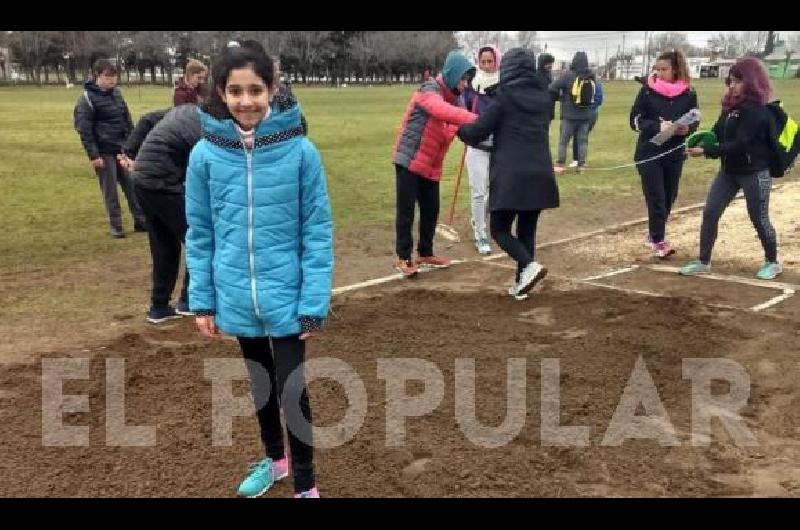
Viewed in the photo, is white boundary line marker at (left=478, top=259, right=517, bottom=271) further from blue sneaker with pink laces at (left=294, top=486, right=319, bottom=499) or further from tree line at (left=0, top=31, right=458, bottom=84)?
tree line at (left=0, top=31, right=458, bottom=84)

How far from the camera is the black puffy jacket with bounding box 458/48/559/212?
597 centimetres

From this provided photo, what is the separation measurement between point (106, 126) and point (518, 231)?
5.31 m

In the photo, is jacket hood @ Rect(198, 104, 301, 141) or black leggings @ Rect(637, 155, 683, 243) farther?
black leggings @ Rect(637, 155, 683, 243)

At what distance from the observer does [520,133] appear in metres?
6.04

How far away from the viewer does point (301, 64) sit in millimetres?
89312

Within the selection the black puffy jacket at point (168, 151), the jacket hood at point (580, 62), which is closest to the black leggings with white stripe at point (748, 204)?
the black puffy jacket at point (168, 151)

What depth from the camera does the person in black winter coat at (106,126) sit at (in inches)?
337

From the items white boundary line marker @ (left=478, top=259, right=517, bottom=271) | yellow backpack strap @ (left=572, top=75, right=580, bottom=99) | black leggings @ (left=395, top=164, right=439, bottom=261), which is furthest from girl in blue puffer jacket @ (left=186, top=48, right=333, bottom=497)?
yellow backpack strap @ (left=572, top=75, right=580, bottom=99)

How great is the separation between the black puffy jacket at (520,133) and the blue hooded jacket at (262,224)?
125 inches

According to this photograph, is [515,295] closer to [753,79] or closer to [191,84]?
[753,79]

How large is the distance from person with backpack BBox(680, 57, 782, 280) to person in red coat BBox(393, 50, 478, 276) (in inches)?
92.1

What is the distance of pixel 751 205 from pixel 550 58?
6.92 meters

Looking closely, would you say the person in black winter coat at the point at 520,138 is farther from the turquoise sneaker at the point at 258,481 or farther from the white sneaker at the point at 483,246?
the turquoise sneaker at the point at 258,481

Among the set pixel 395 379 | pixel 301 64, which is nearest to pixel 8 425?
pixel 395 379
